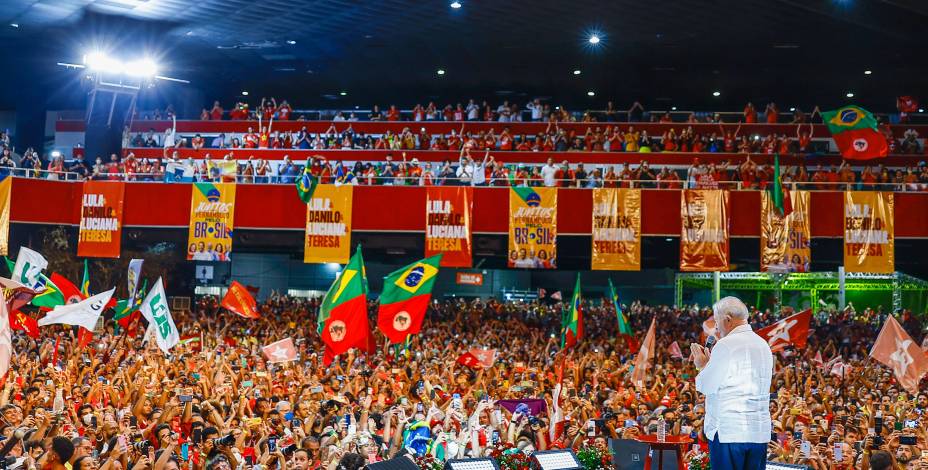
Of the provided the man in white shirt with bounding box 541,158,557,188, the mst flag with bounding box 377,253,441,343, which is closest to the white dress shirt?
the mst flag with bounding box 377,253,441,343

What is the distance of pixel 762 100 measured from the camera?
143ft

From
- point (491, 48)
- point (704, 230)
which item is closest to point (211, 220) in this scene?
point (491, 48)

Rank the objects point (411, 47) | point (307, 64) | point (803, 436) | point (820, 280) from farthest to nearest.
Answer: point (820, 280), point (307, 64), point (411, 47), point (803, 436)


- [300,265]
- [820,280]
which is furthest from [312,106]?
[820,280]

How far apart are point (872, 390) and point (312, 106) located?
32093 mm

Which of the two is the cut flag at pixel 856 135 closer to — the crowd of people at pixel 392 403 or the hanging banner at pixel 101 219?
the crowd of people at pixel 392 403

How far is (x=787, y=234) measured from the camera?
95.6 ft

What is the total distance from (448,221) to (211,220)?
23.3 feet

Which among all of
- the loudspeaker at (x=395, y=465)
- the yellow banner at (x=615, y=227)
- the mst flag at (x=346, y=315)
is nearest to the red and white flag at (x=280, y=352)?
the mst flag at (x=346, y=315)

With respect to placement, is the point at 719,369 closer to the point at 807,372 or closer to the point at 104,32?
the point at 807,372

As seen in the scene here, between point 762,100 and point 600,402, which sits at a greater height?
point 762,100

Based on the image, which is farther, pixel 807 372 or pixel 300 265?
pixel 300 265

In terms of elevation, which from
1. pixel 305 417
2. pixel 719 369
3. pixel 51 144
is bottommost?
pixel 305 417

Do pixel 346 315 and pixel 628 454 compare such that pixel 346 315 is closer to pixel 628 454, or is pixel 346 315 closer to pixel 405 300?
pixel 405 300
